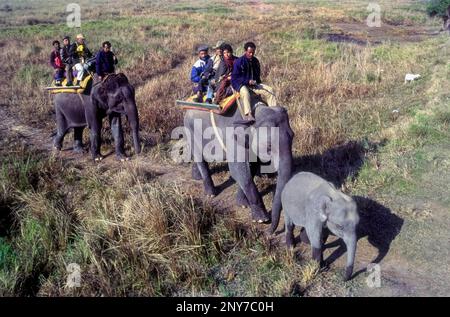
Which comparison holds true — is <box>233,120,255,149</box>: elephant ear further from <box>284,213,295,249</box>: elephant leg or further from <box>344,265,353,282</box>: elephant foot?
<box>344,265,353,282</box>: elephant foot

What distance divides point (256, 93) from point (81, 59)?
453 centimetres

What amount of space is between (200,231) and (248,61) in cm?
234

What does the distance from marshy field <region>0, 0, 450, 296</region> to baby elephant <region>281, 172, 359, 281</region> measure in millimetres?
287

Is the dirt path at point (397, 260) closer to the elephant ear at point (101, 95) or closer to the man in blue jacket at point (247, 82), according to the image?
the man in blue jacket at point (247, 82)

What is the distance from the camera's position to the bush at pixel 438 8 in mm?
32141

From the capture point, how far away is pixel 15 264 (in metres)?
5.11

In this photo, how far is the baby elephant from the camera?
439cm

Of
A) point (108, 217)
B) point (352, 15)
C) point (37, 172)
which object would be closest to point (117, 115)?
point (37, 172)

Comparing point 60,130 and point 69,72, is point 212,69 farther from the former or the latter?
point 60,130

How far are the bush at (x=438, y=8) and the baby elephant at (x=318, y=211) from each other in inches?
1233

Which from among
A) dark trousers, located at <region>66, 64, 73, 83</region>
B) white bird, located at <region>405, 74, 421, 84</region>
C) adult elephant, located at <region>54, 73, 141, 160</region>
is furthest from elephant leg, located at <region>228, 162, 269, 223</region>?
white bird, located at <region>405, 74, 421, 84</region>

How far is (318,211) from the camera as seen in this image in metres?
4.61

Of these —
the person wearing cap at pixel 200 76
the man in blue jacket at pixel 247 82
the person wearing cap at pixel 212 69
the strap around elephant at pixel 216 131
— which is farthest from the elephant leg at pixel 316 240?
the person wearing cap at pixel 200 76

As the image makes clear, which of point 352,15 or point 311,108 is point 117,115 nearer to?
point 311,108
